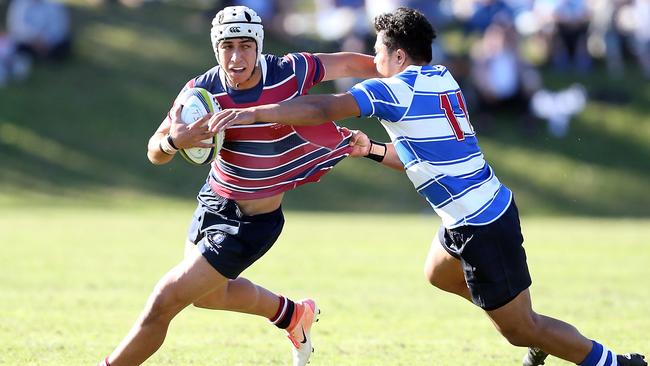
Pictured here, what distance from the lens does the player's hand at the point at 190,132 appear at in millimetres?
5922

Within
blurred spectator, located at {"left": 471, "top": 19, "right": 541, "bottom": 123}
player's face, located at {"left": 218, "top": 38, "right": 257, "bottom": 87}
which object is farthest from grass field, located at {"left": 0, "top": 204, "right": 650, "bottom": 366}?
blurred spectator, located at {"left": 471, "top": 19, "right": 541, "bottom": 123}


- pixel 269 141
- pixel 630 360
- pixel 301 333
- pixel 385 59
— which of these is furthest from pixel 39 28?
pixel 630 360

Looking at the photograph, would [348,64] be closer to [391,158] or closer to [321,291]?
[391,158]

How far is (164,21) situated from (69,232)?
11519mm

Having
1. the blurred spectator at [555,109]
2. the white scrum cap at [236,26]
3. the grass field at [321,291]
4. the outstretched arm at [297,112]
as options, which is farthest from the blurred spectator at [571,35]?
the outstretched arm at [297,112]

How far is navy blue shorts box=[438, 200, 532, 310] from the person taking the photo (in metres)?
6.14

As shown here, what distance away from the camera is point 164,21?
2616cm

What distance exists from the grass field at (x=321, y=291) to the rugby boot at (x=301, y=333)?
20 cm

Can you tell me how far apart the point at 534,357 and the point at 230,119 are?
8.48 feet

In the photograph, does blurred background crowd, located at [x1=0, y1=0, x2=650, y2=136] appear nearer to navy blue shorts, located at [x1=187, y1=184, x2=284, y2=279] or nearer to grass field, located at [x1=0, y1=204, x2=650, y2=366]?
grass field, located at [x1=0, y1=204, x2=650, y2=366]

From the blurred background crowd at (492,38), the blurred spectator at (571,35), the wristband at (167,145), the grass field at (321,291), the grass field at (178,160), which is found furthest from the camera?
the blurred spectator at (571,35)

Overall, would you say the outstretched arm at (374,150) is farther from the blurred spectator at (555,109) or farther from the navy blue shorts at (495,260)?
the blurred spectator at (555,109)

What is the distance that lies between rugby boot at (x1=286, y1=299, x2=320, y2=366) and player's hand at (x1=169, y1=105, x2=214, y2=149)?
1769 mm

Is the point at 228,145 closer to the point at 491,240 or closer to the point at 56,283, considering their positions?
the point at 491,240
